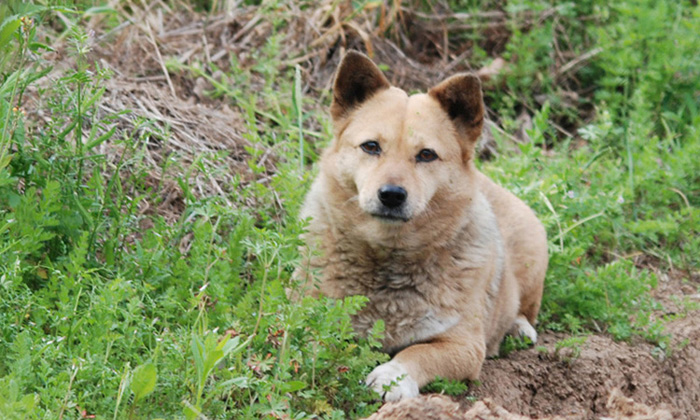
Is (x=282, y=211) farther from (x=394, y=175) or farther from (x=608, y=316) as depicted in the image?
(x=608, y=316)

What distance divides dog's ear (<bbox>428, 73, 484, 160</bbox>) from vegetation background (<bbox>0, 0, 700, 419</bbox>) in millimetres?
945

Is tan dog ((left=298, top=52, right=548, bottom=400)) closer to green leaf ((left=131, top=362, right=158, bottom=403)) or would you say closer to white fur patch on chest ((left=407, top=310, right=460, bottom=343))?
white fur patch on chest ((left=407, top=310, right=460, bottom=343))

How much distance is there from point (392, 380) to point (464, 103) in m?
1.52

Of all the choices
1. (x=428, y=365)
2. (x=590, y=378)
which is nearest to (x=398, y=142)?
(x=428, y=365)

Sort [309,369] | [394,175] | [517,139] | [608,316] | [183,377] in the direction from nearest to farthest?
[183,377] < [309,369] < [394,175] < [608,316] < [517,139]

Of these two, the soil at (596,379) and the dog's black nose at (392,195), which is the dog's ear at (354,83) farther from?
the soil at (596,379)

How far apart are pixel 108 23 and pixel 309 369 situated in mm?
4368

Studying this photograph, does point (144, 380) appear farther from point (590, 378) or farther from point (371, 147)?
point (590, 378)

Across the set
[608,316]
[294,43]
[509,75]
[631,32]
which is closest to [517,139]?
[509,75]

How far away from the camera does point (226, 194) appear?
5.28 metres

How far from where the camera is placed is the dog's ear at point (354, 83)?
4.44 m

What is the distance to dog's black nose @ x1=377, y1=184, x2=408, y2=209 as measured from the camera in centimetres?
396

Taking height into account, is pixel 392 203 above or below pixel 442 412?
above

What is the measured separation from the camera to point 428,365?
401 cm
